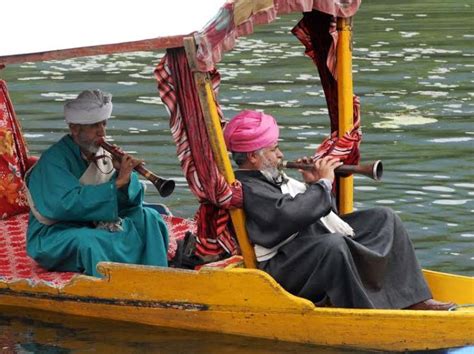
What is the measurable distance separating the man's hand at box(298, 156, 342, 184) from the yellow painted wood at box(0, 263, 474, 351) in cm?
59

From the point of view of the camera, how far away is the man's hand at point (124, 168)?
8.65 meters

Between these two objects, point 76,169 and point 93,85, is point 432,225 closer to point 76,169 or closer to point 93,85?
point 76,169

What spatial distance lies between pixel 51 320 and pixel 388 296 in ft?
6.75

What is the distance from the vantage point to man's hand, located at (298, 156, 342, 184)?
816 centimetres

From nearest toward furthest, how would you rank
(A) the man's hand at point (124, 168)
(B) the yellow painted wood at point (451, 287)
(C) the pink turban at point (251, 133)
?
(C) the pink turban at point (251, 133), (B) the yellow painted wood at point (451, 287), (A) the man's hand at point (124, 168)

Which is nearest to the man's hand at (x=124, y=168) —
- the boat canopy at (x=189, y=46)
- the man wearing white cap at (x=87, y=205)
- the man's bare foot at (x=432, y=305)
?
the man wearing white cap at (x=87, y=205)

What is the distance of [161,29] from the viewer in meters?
7.98

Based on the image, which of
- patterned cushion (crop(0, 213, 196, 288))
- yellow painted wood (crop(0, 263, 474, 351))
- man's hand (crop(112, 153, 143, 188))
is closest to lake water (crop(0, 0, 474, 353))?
yellow painted wood (crop(0, 263, 474, 351))


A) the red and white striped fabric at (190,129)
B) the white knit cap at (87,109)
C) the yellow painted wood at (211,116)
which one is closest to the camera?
the yellow painted wood at (211,116)

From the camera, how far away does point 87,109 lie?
28.8ft

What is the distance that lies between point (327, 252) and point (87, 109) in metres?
1.68

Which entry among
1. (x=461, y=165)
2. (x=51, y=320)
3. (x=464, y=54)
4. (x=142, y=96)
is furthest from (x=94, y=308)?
(x=464, y=54)

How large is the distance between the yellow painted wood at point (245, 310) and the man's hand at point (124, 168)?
529mm

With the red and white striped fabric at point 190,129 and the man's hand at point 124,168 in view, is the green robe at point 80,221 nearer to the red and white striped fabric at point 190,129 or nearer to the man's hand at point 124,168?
the man's hand at point 124,168
